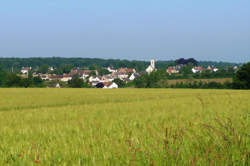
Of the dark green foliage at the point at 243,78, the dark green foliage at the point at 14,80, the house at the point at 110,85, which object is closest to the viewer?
the dark green foliage at the point at 243,78

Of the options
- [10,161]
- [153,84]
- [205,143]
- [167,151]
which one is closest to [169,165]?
A: [167,151]

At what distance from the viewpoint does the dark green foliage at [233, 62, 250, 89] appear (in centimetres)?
6462

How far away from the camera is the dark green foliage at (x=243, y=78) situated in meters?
64.6

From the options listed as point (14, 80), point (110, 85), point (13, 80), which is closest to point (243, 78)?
point (14, 80)

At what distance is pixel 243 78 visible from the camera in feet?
217

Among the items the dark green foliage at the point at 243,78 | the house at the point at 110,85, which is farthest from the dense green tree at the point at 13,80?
the dark green foliage at the point at 243,78

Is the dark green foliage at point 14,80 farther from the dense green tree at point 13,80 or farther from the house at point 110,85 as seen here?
the house at point 110,85

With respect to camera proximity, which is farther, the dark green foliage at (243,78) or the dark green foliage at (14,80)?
the dark green foliage at (14,80)

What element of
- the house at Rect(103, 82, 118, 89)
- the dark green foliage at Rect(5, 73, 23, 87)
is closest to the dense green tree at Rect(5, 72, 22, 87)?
the dark green foliage at Rect(5, 73, 23, 87)

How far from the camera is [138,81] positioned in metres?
97.7

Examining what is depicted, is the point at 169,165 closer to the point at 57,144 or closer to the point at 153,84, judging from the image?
the point at 57,144

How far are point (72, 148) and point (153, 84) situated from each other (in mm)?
90765

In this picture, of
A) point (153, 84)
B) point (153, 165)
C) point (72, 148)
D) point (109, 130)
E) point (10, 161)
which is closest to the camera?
point (153, 165)

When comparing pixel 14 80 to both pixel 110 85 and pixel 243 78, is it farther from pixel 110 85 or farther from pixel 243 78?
pixel 243 78
